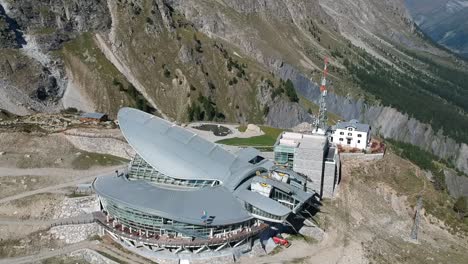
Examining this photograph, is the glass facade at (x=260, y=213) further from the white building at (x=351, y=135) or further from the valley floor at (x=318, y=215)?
the white building at (x=351, y=135)

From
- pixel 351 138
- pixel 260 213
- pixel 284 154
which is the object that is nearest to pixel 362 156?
pixel 351 138

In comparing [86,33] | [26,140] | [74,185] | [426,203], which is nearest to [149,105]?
[86,33]

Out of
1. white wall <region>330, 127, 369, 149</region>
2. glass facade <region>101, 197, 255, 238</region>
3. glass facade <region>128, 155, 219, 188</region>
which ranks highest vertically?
white wall <region>330, 127, 369, 149</region>

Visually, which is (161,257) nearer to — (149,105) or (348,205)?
(348,205)

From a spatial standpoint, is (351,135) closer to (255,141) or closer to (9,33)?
(255,141)

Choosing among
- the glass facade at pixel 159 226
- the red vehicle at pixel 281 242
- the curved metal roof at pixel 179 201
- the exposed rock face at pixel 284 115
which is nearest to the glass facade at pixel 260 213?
the curved metal roof at pixel 179 201

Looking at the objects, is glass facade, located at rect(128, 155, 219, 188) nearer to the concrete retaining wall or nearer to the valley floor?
the valley floor

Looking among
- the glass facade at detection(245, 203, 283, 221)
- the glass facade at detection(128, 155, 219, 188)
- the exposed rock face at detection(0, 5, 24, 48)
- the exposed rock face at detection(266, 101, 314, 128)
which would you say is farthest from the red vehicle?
the exposed rock face at detection(0, 5, 24, 48)
